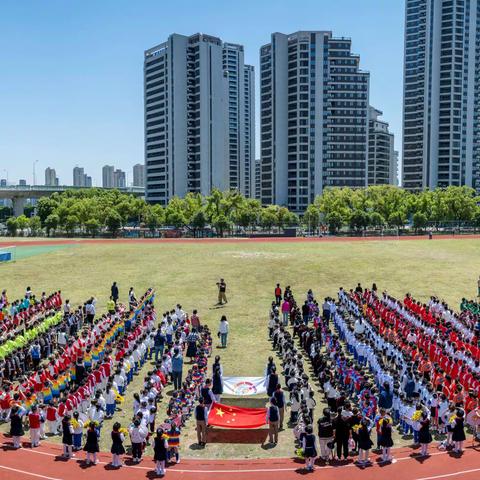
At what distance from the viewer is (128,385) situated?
18.5 m

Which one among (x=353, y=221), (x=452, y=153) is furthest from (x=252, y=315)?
(x=452, y=153)

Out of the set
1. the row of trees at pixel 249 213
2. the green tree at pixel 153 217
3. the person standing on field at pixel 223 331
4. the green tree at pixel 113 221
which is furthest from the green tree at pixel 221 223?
the person standing on field at pixel 223 331

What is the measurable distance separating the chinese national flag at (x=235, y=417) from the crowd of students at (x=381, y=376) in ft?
2.74

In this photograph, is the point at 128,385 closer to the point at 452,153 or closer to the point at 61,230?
the point at 61,230

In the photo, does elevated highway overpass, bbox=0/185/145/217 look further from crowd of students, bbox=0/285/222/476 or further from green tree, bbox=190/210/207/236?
crowd of students, bbox=0/285/222/476

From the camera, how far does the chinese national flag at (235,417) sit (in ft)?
47.1

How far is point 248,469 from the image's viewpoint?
1245 cm

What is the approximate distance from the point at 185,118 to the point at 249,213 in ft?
189

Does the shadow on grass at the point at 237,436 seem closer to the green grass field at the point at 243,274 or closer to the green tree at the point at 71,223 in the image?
the green grass field at the point at 243,274

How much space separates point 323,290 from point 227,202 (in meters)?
56.4

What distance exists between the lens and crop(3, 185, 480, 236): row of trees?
85.8 m

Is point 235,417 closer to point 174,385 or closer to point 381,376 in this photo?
point 174,385

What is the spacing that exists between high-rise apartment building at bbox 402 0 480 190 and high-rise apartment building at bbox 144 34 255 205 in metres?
54.4

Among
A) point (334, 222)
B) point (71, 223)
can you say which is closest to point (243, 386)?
point (334, 222)
